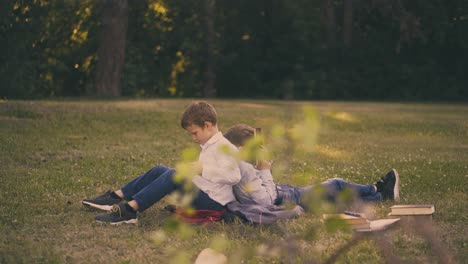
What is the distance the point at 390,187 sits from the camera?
829 cm

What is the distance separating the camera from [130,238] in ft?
21.5

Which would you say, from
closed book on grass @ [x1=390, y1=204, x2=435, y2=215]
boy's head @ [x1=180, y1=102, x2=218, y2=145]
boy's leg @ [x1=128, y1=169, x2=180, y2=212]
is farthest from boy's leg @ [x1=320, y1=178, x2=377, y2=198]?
boy's leg @ [x1=128, y1=169, x2=180, y2=212]

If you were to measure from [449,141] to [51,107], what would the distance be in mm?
8345

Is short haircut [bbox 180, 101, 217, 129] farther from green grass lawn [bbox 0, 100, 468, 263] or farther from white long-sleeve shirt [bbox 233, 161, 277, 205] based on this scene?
green grass lawn [bbox 0, 100, 468, 263]

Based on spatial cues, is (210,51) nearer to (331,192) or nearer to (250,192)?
(331,192)

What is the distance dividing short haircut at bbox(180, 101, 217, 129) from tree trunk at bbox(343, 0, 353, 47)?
27596mm

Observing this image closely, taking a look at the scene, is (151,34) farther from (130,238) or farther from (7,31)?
(130,238)

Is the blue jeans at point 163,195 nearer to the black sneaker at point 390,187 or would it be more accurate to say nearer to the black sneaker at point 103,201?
the black sneaker at point 103,201

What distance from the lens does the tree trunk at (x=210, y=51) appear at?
33.2 metres

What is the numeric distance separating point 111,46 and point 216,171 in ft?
66.9

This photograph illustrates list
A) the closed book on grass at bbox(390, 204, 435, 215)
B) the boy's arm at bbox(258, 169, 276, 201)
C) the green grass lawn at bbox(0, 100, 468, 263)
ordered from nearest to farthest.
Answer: the green grass lawn at bbox(0, 100, 468, 263)
the closed book on grass at bbox(390, 204, 435, 215)
the boy's arm at bbox(258, 169, 276, 201)

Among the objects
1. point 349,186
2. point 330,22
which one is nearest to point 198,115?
point 349,186

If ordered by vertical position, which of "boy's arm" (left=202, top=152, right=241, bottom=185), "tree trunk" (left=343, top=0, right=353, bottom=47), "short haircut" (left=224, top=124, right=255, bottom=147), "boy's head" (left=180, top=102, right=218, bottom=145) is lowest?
"boy's arm" (left=202, top=152, right=241, bottom=185)

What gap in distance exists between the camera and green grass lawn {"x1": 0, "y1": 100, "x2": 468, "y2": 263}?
231 inches
